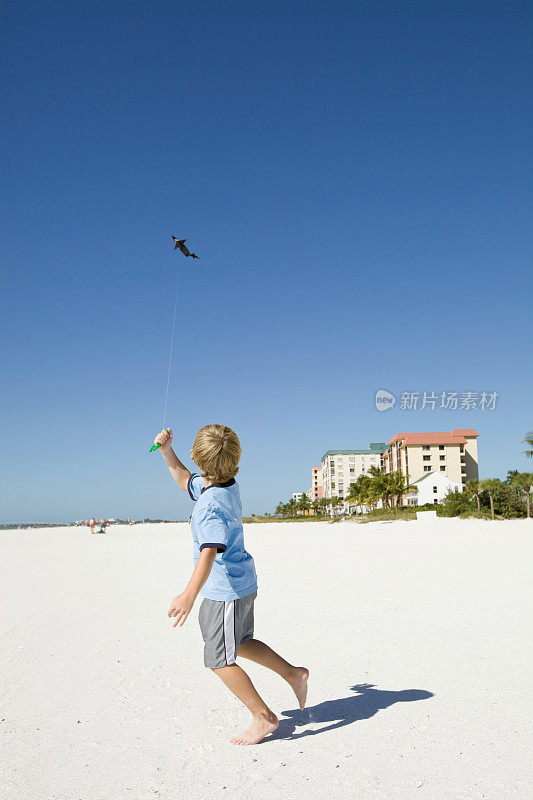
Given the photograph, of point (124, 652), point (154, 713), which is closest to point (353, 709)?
point (154, 713)

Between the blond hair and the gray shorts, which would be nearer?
the gray shorts

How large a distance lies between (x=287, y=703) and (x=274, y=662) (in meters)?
0.87

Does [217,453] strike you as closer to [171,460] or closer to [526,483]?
[171,460]

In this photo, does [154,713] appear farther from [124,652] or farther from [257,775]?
[124,652]

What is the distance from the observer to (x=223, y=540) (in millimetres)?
2986

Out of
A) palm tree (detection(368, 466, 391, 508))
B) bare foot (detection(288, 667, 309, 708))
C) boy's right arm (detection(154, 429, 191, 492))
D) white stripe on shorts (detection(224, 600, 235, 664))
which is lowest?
bare foot (detection(288, 667, 309, 708))

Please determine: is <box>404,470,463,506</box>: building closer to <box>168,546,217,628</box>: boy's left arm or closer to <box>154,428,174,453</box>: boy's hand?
<box>154,428,174,453</box>: boy's hand

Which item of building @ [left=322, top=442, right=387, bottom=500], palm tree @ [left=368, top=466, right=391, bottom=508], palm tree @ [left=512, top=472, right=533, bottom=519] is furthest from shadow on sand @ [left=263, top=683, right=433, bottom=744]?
building @ [left=322, top=442, right=387, bottom=500]

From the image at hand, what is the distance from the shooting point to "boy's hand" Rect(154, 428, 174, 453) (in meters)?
3.59

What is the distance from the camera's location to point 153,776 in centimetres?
292

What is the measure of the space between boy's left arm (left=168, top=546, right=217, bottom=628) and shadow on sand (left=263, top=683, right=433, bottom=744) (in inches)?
45.6

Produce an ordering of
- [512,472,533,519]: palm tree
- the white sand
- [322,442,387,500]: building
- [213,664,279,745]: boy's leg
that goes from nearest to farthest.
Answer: the white sand < [213,664,279,745]: boy's leg < [512,472,533,519]: palm tree < [322,442,387,500]: building

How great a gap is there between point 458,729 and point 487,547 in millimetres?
14570

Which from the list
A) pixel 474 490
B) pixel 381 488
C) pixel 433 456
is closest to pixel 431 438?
pixel 433 456
